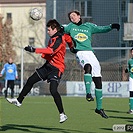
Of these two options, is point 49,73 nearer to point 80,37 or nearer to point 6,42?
point 80,37

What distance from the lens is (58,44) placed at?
10.7m

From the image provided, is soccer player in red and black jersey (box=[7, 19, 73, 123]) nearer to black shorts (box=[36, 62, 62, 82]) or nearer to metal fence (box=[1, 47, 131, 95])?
black shorts (box=[36, 62, 62, 82])

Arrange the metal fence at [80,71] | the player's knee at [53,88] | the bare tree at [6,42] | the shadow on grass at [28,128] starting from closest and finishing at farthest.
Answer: the shadow on grass at [28,128], the player's knee at [53,88], the metal fence at [80,71], the bare tree at [6,42]

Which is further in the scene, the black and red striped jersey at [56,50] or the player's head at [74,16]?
the player's head at [74,16]

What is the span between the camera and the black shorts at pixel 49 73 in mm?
10828

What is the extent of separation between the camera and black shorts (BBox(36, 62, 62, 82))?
35.5 feet

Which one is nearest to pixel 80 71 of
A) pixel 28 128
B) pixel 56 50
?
pixel 28 128

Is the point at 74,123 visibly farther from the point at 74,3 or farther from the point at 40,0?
the point at 40,0

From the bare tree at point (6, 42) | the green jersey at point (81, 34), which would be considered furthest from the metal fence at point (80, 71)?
the bare tree at point (6, 42)

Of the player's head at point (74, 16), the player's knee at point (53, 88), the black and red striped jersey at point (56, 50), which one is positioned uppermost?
the player's head at point (74, 16)

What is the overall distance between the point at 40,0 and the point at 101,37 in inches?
869

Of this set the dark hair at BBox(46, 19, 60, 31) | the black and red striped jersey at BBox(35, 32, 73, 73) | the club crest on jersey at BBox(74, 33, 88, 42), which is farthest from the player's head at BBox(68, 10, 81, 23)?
the dark hair at BBox(46, 19, 60, 31)

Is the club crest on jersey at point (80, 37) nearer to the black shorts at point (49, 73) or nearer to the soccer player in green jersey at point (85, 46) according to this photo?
the soccer player in green jersey at point (85, 46)

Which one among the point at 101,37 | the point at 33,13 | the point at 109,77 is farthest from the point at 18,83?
the point at 33,13
